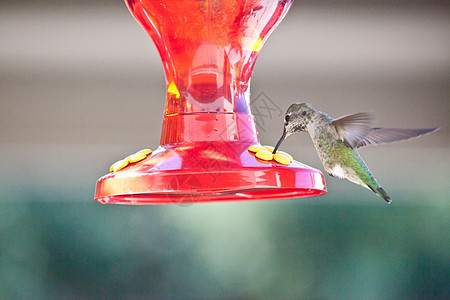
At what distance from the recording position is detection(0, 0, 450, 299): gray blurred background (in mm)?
5828

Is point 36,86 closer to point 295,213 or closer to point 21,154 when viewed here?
point 21,154

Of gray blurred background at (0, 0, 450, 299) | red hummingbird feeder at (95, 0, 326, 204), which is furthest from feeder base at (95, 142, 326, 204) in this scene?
gray blurred background at (0, 0, 450, 299)

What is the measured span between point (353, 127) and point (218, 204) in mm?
3780

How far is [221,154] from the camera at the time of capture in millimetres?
1793

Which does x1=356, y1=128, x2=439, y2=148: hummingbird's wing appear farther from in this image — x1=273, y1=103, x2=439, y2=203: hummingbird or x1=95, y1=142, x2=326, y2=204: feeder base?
x1=95, y1=142, x2=326, y2=204: feeder base

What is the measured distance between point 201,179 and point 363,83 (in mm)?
4694

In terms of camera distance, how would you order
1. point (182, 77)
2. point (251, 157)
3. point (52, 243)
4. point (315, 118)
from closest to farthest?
point (251, 157) < point (182, 77) < point (315, 118) < point (52, 243)

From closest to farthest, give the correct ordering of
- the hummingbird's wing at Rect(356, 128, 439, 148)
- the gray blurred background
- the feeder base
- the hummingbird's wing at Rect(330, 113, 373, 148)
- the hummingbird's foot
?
1. the feeder base
2. the hummingbird's foot
3. the hummingbird's wing at Rect(356, 128, 439, 148)
4. the hummingbird's wing at Rect(330, 113, 373, 148)
5. the gray blurred background

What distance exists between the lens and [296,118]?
225cm

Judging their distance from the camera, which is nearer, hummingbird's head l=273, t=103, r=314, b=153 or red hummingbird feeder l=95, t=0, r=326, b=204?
red hummingbird feeder l=95, t=0, r=326, b=204

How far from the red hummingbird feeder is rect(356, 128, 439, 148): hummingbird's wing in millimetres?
357

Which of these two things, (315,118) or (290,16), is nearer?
(315,118)

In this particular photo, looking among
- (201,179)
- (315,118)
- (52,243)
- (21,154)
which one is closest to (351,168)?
(315,118)

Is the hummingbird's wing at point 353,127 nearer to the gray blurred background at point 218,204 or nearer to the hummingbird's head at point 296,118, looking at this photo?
the hummingbird's head at point 296,118
